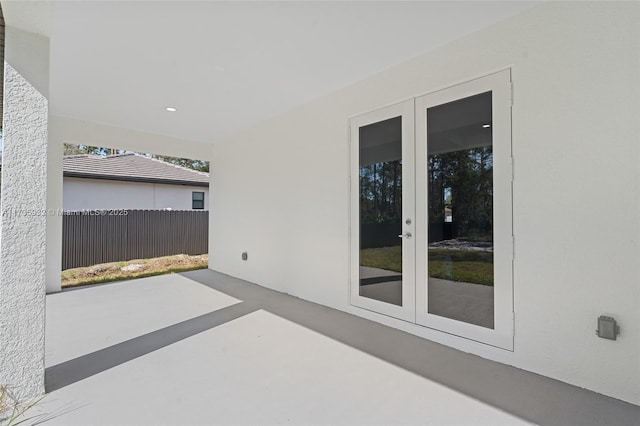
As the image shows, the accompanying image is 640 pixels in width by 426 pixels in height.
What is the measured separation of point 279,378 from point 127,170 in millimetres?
10445

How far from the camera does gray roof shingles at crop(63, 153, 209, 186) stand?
9.17 meters

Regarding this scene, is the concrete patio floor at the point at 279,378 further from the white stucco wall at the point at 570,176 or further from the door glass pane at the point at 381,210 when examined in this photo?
the door glass pane at the point at 381,210

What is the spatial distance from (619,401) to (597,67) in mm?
2427

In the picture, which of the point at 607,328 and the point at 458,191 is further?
the point at 458,191

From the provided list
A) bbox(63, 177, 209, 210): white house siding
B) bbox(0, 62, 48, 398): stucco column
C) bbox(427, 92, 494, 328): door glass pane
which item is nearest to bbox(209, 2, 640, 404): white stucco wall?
bbox(427, 92, 494, 328): door glass pane

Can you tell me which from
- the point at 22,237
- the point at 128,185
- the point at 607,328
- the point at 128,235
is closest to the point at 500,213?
the point at 607,328

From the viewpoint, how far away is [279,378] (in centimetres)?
247

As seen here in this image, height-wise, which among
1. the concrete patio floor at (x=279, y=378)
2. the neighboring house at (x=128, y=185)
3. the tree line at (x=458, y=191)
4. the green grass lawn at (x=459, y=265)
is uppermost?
the neighboring house at (x=128, y=185)

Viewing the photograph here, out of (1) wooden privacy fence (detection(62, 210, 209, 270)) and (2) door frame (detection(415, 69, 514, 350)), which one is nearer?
(2) door frame (detection(415, 69, 514, 350))

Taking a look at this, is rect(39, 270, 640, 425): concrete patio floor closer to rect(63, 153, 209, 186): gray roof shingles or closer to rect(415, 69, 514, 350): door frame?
rect(415, 69, 514, 350): door frame

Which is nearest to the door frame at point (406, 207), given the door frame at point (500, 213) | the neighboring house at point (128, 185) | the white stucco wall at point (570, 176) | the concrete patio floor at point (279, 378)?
the white stucco wall at point (570, 176)

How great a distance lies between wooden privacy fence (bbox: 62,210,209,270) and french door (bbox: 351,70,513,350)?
24.0 feet

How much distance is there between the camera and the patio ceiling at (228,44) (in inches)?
104

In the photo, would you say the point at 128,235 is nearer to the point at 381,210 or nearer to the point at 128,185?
the point at 128,185
